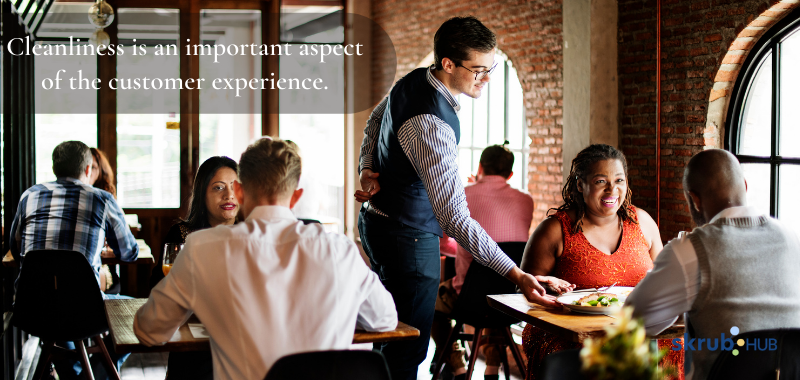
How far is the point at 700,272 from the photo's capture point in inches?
79.2

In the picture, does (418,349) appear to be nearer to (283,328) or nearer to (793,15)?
(283,328)

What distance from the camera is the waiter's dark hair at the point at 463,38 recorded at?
265 centimetres

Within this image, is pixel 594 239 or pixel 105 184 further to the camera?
pixel 105 184

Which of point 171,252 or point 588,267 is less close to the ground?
point 171,252

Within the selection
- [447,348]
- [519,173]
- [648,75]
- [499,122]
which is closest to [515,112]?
[499,122]

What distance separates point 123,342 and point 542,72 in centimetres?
438

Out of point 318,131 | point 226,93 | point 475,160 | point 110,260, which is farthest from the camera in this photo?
point 318,131

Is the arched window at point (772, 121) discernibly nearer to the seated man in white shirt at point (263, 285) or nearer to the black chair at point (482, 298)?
the black chair at point (482, 298)

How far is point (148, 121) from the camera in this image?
807cm

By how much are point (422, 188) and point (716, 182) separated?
43.6 inches

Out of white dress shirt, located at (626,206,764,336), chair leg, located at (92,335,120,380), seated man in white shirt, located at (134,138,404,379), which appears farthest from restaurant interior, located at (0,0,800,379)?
seated man in white shirt, located at (134,138,404,379)

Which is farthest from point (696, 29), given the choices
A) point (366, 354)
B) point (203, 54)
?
point (203, 54)

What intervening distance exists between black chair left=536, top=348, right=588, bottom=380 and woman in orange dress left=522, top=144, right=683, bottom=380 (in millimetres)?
1152

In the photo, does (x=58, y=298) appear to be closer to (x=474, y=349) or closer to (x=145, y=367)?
(x=145, y=367)
